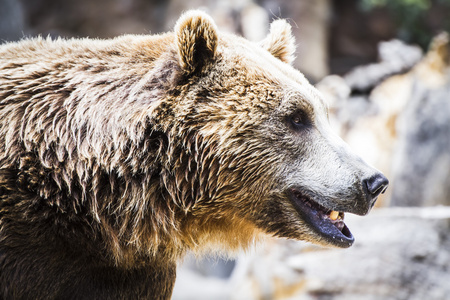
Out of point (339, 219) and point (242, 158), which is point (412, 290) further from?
point (242, 158)

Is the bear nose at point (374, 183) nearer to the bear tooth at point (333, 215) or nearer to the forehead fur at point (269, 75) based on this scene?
the bear tooth at point (333, 215)

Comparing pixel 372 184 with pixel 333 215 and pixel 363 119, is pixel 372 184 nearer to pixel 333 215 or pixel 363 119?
pixel 333 215

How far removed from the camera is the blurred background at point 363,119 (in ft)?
20.7

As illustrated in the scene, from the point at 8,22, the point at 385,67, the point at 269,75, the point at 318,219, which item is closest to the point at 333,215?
the point at 318,219

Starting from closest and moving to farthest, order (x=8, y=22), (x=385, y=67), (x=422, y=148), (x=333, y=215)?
1. (x=333, y=215)
2. (x=8, y=22)
3. (x=422, y=148)
4. (x=385, y=67)

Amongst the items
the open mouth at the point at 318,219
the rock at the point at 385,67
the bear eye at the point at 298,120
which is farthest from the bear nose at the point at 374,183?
the rock at the point at 385,67

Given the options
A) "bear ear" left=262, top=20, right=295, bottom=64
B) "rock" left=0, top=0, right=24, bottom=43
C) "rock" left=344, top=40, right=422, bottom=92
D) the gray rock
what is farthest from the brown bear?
"rock" left=344, top=40, right=422, bottom=92

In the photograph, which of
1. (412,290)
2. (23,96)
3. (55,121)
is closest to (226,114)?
(55,121)

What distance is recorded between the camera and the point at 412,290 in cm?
608

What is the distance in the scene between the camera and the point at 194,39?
9.91ft

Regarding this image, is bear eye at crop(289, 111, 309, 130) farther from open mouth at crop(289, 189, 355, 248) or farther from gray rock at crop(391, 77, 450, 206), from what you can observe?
gray rock at crop(391, 77, 450, 206)

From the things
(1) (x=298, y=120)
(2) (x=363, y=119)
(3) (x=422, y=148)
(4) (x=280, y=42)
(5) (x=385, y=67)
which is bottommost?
(1) (x=298, y=120)

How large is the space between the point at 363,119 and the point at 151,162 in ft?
31.4

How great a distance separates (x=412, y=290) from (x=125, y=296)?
410 centimetres
